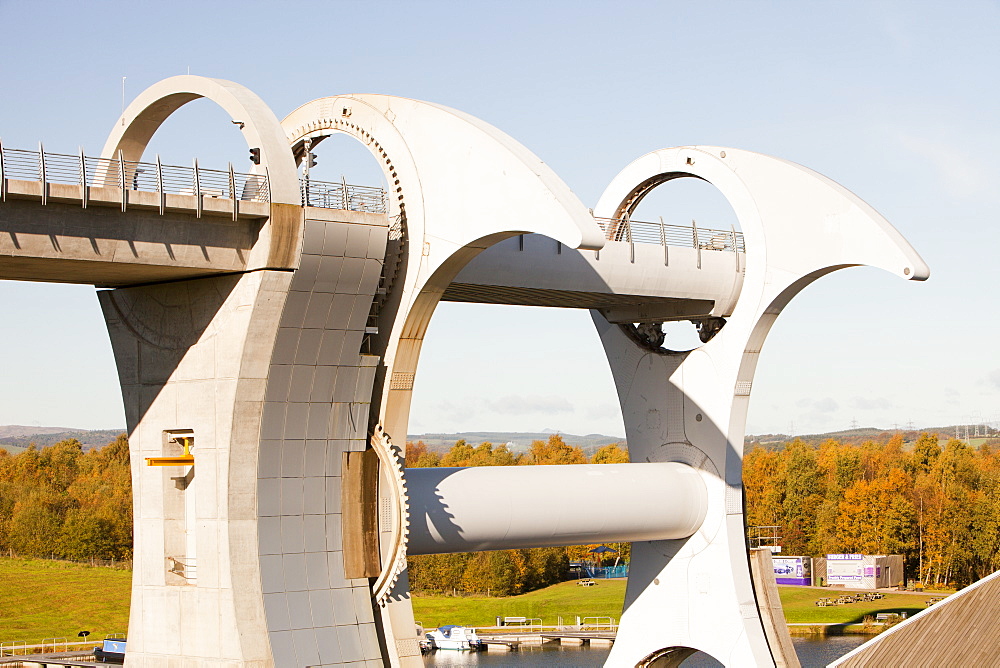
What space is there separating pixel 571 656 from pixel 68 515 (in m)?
34.9

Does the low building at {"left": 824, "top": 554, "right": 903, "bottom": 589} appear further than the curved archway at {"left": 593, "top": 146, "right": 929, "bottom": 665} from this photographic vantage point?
Yes

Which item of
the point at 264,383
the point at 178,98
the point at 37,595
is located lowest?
the point at 37,595

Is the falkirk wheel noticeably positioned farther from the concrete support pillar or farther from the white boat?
the white boat

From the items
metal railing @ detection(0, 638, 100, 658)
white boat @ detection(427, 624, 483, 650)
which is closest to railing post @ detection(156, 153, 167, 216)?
metal railing @ detection(0, 638, 100, 658)

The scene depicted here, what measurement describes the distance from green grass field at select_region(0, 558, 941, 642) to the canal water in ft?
17.8

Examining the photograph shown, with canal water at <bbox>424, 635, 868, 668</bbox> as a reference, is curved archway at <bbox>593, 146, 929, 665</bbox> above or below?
above

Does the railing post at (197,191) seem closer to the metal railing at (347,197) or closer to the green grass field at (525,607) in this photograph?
the metal railing at (347,197)

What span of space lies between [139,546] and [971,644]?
13.3 metres

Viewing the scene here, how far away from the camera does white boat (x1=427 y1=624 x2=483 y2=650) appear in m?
62.0

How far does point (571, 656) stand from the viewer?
5947 cm

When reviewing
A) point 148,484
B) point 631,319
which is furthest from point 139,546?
point 631,319

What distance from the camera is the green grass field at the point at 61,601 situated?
6356 cm

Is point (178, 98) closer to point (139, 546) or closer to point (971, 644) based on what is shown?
point (139, 546)

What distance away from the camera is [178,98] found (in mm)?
19984
